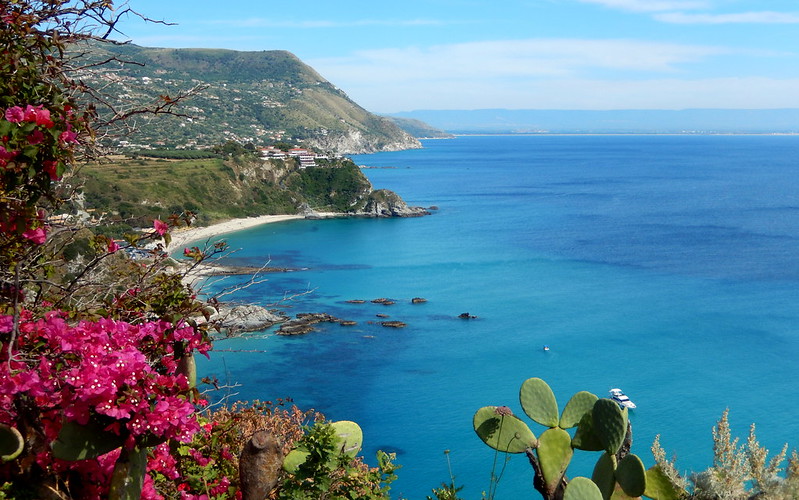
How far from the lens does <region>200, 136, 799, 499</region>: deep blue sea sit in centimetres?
2506

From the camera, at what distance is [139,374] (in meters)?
2.68

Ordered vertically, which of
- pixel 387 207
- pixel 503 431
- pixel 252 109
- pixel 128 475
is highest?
pixel 252 109

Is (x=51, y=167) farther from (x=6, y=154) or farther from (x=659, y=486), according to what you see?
(x=659, y=486)

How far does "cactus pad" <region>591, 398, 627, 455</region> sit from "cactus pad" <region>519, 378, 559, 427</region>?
0.57 m

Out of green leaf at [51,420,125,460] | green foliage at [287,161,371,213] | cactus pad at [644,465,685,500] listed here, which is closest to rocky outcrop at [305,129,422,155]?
green foliage at [287,161,371,213]

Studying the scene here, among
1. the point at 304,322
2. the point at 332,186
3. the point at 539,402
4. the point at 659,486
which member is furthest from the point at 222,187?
the point at 659,486

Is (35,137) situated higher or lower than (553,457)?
higher

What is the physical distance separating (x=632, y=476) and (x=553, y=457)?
0.61 metres

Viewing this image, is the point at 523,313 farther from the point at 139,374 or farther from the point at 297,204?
the point at 297,204

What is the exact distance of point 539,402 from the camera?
527cm

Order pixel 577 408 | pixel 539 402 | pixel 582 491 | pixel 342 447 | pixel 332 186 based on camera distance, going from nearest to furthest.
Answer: pixel 582 491, pixel 342 447, pixel 577 408, pixel 539 402, pixel 332 186

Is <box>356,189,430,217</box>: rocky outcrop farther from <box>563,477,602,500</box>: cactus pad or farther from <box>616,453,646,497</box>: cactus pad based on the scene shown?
<box>563,477,602,500</box>: cactus pad

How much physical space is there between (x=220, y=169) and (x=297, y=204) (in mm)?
9015

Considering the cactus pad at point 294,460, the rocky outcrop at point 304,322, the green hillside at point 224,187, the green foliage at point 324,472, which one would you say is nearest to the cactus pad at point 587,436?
the green foliage at point 324,472
